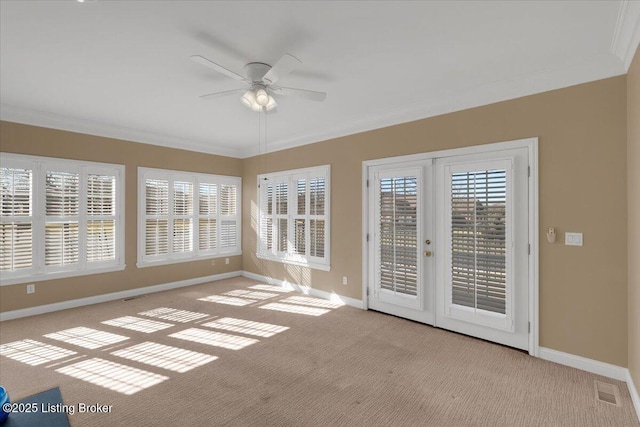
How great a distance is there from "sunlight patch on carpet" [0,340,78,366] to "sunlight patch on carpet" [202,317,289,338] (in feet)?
4.74

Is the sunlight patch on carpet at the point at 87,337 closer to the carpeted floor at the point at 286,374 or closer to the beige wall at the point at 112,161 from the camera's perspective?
the carpeted floor at the point at 286,374

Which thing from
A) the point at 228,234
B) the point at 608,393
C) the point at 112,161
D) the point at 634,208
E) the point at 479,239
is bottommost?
the point at 608,393

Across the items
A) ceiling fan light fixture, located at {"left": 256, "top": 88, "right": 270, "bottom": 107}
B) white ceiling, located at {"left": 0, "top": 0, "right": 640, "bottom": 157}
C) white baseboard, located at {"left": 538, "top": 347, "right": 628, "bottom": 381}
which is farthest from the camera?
ceiling fan light fixture, located at {"left": 256, "top": 88, "right": 270, "bottom": 107}

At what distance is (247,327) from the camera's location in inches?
152

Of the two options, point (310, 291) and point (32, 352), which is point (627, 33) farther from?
point (32, 352)

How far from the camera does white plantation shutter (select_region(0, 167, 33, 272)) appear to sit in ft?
13.3

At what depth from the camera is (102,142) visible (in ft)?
16.0

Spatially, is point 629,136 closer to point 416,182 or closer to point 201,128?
point 416,182

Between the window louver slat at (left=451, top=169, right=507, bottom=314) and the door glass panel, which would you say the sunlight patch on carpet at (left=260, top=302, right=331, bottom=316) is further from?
the window louver slat at (left=451, top=169, right=507, bottom=314)

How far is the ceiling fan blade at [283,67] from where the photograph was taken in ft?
7.69

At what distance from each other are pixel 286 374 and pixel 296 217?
3159 millimetres

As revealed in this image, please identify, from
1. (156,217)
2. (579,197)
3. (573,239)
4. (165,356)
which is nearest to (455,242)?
(573,239)

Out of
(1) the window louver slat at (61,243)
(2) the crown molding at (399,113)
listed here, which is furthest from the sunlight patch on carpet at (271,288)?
(1) the window louver slat at (61,243)

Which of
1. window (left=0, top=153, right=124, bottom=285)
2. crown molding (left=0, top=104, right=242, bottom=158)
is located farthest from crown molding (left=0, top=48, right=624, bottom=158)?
window (left=0, top=153, right=124, bottom=285)
